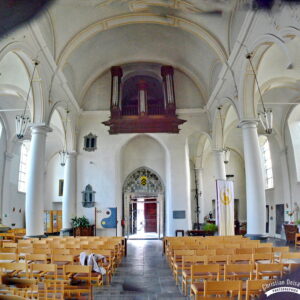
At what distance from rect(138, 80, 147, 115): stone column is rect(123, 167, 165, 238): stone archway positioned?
12.8 feet

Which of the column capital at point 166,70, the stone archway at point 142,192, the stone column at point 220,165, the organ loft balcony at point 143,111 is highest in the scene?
the column capital at point 166,70

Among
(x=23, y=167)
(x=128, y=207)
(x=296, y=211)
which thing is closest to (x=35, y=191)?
(x=128, y=207)

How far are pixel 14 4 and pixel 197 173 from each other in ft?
60.0

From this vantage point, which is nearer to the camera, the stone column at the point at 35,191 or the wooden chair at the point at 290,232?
the stone column at the point at 35,191

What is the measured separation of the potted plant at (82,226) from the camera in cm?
1630

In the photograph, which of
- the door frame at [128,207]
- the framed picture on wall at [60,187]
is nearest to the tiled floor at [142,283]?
the door frame at [128,207]

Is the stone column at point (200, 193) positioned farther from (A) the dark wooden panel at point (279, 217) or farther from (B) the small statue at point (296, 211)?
(B) the small statue at point (296, 211)

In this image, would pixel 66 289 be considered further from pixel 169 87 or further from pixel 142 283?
pixel 169 87

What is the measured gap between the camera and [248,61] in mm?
Answer: 10773

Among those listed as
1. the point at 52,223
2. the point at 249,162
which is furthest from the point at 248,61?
the point at 52,223

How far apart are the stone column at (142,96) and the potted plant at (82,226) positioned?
6186mm

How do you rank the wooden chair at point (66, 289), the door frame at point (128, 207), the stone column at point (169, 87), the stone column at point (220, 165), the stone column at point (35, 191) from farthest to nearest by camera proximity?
the door frame at point (128, 207) → the stone column at point (169, 87) → the stone column at point (220, 165) → the stone column at point (35, 191) → the wooden chair at point (66, 289)

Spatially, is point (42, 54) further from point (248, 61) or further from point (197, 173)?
point (197, 173)

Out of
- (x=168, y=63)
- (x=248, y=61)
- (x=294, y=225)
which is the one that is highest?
(x=168, y=63)
